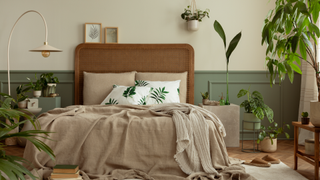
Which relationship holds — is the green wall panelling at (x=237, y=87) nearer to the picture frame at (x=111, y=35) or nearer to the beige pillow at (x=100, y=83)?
the beige pillow at (x=100, y=83)

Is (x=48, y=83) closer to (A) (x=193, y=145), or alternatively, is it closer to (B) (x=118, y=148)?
(B) (x=118, y=148)

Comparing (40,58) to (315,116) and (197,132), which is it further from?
(315,116)

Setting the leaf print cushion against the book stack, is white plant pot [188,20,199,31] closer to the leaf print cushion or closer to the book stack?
the leaf print cushion

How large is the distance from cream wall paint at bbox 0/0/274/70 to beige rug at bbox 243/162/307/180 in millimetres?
2015

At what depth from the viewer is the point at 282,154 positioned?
3.44m

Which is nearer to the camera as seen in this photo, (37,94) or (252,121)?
(252,121)

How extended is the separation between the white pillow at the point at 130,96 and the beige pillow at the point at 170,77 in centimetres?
47

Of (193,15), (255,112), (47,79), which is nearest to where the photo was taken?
(255,112)

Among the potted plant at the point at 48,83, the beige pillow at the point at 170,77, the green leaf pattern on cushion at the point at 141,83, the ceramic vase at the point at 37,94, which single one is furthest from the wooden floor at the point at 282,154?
Result: the green leaf pattern on cushion at the point at 141,83

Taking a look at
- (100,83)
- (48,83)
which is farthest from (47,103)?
(100,83)

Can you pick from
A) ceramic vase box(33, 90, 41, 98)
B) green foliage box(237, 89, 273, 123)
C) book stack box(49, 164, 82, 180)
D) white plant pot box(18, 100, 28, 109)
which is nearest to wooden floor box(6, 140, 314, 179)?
green foliage box(237, 89, 273, 123)

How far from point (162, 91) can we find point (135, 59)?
945 millimetres

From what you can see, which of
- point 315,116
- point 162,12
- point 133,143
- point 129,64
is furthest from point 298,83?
point 133,143

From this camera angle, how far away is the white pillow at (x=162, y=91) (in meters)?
3.72
